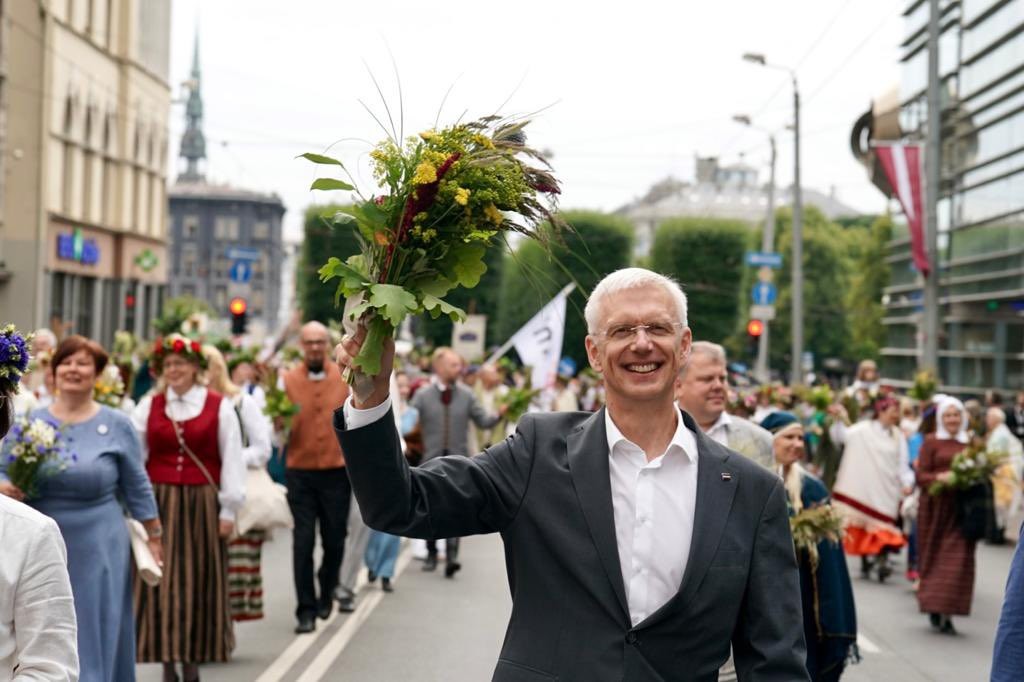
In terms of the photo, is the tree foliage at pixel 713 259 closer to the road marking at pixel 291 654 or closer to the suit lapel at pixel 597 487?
the road marking at pixel 291 654

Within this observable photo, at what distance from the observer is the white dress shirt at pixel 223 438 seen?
932 cm

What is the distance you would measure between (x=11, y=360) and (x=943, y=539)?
1078cm

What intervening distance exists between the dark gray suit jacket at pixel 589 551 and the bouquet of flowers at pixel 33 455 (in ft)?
13.0

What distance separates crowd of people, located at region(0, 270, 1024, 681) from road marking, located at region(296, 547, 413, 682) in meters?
0.24

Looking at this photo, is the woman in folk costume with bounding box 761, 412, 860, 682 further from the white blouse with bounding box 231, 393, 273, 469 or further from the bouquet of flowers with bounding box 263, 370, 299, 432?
Result: the bouquet of flowers with bounding box 263, 370, 299, 432

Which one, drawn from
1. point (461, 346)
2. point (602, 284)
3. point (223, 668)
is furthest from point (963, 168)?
point (602, 284)

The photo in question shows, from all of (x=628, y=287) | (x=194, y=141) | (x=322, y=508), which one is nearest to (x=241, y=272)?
(x=322, y=508)

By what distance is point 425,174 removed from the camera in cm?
375

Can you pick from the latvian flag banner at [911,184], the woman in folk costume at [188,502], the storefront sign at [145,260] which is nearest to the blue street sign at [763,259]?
the latvian flag banner at [911,184]

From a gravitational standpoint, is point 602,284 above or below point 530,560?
above

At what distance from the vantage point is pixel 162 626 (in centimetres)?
924

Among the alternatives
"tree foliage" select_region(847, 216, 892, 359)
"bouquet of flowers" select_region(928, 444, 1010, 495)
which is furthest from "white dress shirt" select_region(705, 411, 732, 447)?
"tree foliage" select_region(847, 216, 892, 359)

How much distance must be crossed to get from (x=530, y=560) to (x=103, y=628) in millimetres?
4065

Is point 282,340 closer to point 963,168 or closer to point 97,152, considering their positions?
point 97,152
